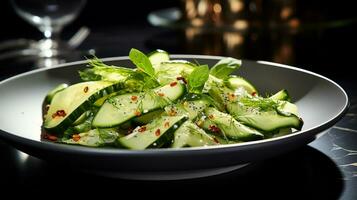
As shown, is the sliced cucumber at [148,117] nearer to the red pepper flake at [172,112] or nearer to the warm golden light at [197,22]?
the red pepper flake at [172,112]

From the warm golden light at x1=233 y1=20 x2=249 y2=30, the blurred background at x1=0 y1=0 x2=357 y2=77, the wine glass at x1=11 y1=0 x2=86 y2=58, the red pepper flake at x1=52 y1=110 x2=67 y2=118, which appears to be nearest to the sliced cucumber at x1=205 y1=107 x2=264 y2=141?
the red pepper flake at x1=52 y1=110 x2=67 y2=118

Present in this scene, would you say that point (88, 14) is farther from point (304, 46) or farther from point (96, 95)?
point (96, 95)

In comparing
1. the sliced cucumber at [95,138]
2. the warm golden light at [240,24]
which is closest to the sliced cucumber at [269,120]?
the sliced cucumber at [95,138]

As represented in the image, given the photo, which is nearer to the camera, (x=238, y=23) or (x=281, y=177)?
(x=281, y=177)

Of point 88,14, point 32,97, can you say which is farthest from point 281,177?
point 88,14

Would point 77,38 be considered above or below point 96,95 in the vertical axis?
below

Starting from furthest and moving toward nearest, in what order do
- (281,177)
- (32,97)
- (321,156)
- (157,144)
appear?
1. (32,97)
2. (321,156)
3. (281,177)
4. (157,144)

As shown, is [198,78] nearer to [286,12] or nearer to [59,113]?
[59,113]
